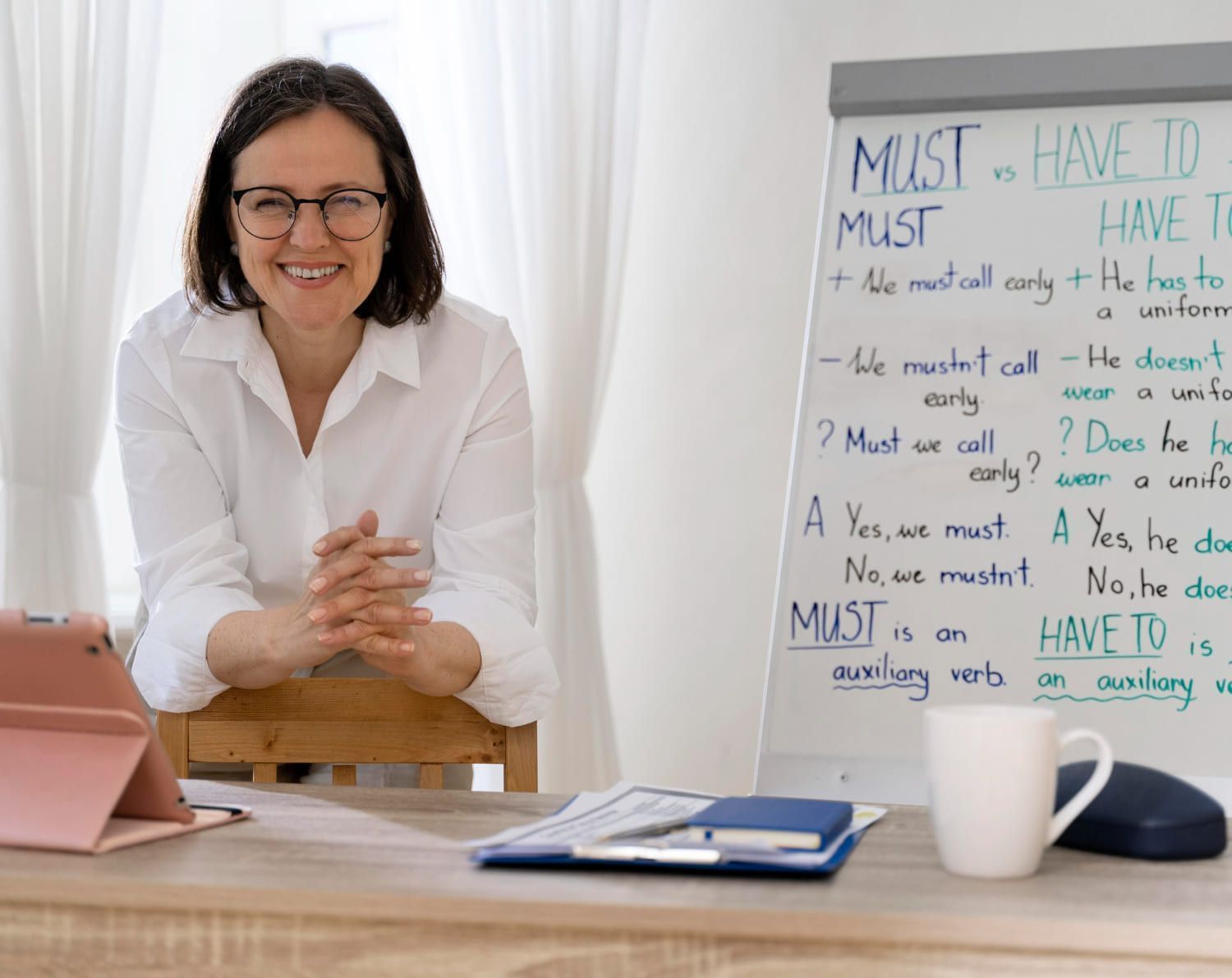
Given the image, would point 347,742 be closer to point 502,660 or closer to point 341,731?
point 341,731

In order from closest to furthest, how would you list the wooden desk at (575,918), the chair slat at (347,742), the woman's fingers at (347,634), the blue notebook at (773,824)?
the wooden desk at (575,918) → the blue notebook at (773,824) → the woman's fingers at (347,634) → the chair slat at (347,742)

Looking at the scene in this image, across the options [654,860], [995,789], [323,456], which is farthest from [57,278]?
[995,789]

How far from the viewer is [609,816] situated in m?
0.91

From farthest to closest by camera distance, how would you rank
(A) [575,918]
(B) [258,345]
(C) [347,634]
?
(B) [258,345]
(C) [347,634]
(A) [575,918]

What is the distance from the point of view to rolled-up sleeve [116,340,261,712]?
138cm

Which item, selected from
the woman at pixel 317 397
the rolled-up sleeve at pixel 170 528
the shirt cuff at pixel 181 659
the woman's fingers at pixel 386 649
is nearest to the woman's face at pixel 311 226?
the woman at pixel 317 397

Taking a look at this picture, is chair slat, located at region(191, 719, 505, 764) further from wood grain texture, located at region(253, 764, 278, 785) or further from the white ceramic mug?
the white ceramic mug

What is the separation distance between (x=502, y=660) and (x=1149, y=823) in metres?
0.72

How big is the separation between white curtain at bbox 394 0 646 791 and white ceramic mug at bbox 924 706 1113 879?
153 centimetres

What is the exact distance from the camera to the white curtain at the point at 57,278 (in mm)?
2375

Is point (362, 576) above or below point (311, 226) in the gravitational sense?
below

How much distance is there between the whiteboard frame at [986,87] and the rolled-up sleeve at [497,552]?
0.87 ft

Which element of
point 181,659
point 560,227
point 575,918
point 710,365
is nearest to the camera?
point 575,918

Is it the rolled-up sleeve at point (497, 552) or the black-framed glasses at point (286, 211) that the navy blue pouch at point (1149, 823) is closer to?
the rolled-up sleeve at point (497, 552)
